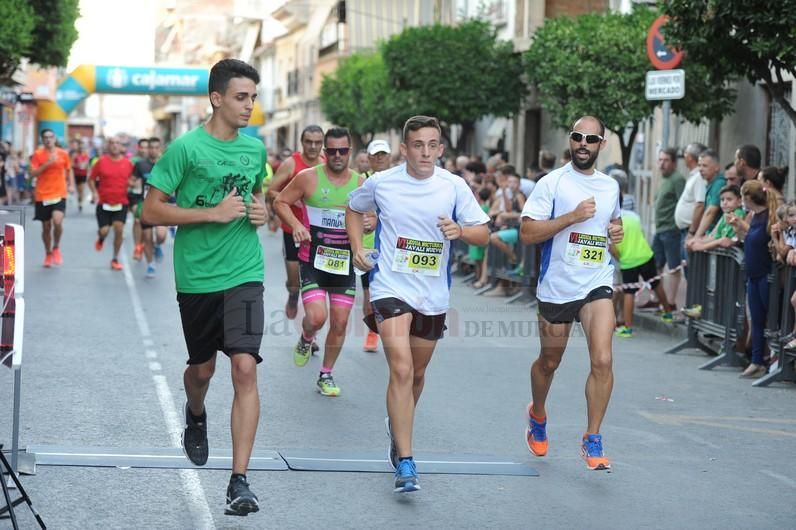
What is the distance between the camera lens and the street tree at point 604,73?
21.9 meters

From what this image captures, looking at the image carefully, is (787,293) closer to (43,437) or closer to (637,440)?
(637,440)

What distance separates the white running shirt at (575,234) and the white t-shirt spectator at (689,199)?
801cm

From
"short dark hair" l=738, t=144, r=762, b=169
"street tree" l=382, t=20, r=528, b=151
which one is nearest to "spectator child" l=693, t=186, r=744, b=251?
"short dark hair" l=738, t=144, r=762, b=169

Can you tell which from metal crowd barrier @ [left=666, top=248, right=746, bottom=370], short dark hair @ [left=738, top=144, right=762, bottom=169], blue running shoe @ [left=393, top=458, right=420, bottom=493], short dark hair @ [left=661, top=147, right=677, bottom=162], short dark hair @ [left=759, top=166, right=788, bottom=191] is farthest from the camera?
short dark hair @ [left=661, top=147, right=677, bottom=162]

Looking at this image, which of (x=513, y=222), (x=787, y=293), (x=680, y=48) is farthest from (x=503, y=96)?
(x=787, y=293)

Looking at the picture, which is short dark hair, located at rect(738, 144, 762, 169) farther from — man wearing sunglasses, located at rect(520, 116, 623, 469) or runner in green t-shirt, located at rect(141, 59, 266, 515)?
runner in green t-shirt, located at rect(141, 59, 266, 515)

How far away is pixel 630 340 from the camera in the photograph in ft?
47.2

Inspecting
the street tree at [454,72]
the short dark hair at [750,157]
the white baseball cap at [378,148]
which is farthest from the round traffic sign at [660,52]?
the street tree at [454,72]

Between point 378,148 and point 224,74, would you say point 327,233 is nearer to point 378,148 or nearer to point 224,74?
point 378,148

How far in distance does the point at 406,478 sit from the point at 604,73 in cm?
1639

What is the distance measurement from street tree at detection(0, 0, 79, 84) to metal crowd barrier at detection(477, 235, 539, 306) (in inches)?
574

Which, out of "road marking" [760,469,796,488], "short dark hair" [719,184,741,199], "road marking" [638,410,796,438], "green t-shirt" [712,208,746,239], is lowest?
"road marking" [638,410,796,438]

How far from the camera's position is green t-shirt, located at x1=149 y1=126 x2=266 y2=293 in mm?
6402

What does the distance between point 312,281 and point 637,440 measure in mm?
2867
